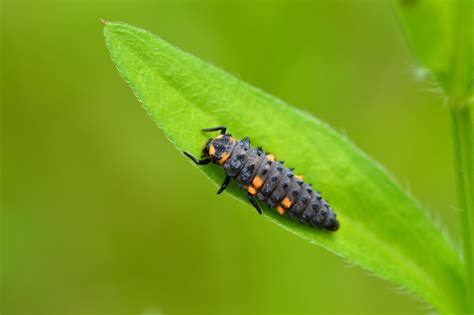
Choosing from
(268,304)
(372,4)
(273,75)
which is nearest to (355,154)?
(268,304)

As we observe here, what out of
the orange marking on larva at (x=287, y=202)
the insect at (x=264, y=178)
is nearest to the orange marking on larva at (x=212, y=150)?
the insect at (x=264, y=178)

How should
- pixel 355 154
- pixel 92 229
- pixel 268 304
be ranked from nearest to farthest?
1. pixel 355 154
2. pixel 268 304
3. pixel 92 229

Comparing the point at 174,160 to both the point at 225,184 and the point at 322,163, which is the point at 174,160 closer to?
the point at 225,184

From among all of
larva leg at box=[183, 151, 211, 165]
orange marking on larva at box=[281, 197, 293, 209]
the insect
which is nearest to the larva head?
the insect

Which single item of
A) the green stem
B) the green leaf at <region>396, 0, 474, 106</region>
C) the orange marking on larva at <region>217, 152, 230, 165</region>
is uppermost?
the green leaf at <region>396, 0, 474, 106</region>

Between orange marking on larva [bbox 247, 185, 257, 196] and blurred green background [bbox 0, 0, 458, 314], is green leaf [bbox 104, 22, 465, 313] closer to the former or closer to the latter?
orange marking on larva [bbox 247, 185, 257, 196]

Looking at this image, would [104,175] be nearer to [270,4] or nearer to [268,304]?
[268,304]

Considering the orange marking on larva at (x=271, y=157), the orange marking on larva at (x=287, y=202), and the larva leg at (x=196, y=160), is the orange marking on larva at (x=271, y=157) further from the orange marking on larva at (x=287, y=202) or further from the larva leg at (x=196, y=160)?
the larva leg at (x=196, y=160)
